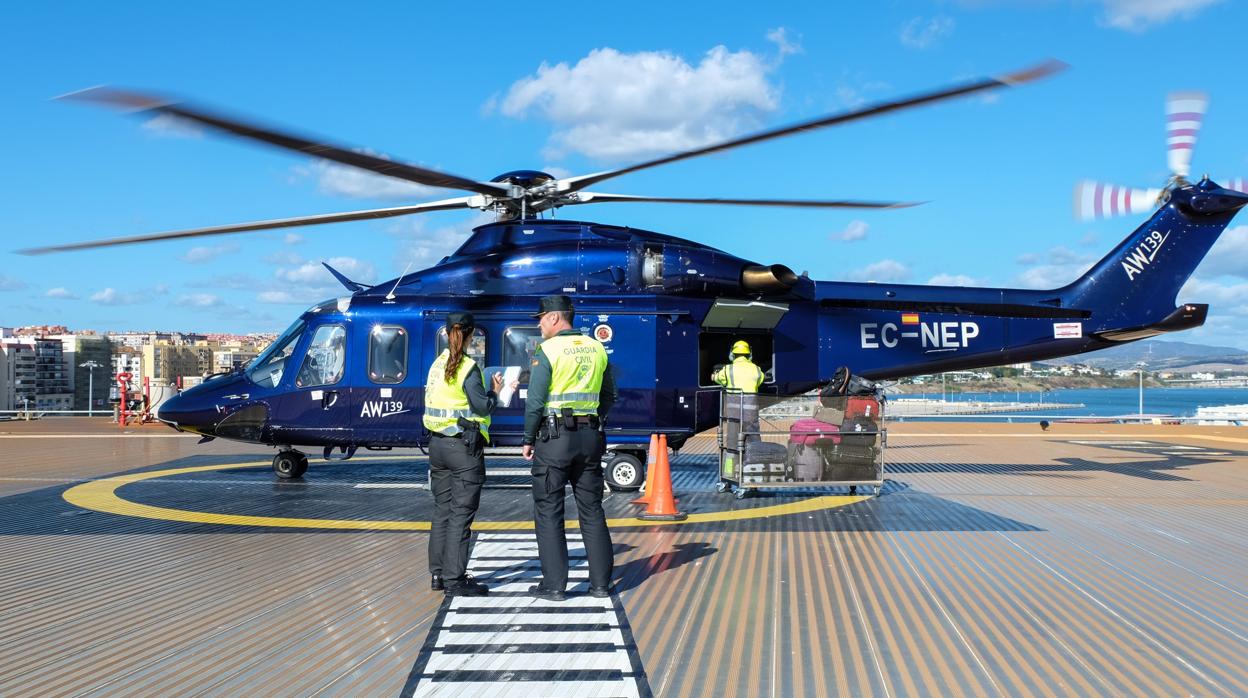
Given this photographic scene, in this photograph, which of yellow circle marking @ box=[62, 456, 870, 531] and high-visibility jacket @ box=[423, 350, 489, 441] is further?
yellow circle marking @ box=[62, 456, 870, 531]

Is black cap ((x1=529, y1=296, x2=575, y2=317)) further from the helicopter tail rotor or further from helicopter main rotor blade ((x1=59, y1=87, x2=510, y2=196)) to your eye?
the helicopter tail rotor

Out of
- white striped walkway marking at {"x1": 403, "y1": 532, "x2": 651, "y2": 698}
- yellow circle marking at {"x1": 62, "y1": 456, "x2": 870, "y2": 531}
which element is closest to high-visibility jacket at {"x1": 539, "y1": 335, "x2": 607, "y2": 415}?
white striped walkway marking at {"x1": 403, "y1": 532, "x2": 651, "y2": 698}

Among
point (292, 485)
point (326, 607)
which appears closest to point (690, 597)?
point (326, 607)

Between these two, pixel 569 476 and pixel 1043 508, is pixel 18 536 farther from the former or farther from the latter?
pixel 1043 508

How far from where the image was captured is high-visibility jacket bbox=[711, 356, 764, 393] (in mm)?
10297

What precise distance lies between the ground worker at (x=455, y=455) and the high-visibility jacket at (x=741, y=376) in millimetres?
5018

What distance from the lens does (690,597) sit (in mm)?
5598

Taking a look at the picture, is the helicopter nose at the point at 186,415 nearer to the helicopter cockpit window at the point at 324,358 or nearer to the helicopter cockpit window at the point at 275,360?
the helicopter cockpit window at the point at 275,360

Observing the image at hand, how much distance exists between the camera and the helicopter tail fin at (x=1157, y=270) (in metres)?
12.6

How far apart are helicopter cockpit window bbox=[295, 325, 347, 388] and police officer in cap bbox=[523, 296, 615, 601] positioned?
6.27 m

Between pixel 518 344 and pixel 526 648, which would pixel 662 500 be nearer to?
pixel 518 344

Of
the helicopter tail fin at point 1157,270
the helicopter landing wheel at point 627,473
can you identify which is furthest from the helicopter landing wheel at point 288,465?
the helicopter tail fin at point 1157,270

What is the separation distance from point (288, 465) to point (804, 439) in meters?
7.25

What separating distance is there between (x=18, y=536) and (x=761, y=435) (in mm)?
7680
